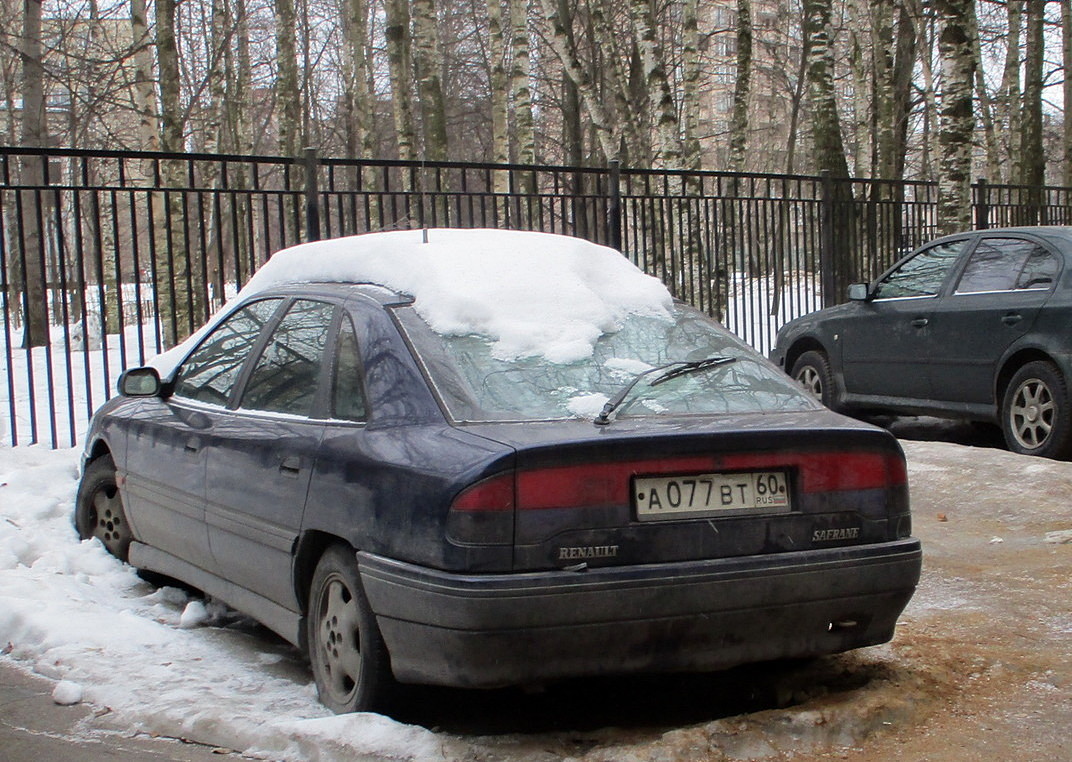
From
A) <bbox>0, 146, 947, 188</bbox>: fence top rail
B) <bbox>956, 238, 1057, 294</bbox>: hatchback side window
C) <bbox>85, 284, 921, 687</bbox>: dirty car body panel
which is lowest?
<bbox>85, 284, 921, 687</bbox>: dirty car body panel

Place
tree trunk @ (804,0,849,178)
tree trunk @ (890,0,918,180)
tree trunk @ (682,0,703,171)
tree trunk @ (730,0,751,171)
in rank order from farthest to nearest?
1. tree trunk @ (890,0,918,180)
2. tree trunk @ (682,0,703,171)
3. tree trunk @ (730,0,751,171)
4. tree trunk @ (804,0,849,178)

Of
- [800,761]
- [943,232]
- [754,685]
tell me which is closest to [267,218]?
[754,685]

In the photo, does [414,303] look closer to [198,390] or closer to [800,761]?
[198,390]

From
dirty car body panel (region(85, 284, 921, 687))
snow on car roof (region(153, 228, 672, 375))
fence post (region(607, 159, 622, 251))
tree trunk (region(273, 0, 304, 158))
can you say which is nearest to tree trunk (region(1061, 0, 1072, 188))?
tree trunk (region(273, 0, 304, 158))

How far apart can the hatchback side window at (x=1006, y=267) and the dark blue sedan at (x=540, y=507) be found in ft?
16.6

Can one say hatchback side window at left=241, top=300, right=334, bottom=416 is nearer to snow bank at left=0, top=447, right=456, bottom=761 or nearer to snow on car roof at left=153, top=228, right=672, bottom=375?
snow on car roof at left=153, top=228, right=672, bottom=375

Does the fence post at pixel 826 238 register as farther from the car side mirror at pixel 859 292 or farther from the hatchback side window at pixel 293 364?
the hatchback side window at pixel 293 364

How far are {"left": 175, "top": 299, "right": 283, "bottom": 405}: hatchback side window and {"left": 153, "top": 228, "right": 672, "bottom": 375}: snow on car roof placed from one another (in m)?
0.23

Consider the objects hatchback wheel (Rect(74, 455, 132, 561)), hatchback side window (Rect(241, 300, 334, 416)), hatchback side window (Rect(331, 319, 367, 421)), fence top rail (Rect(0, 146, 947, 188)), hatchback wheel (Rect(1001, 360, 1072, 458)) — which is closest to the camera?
hatchback side window (Rect(331, 319, 367, 421))

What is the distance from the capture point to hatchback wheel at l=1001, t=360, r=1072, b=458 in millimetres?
8352

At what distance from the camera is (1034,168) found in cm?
2353

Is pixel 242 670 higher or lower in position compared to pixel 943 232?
lower

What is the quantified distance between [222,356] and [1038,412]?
581cm

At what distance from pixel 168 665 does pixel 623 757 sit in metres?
1.97
